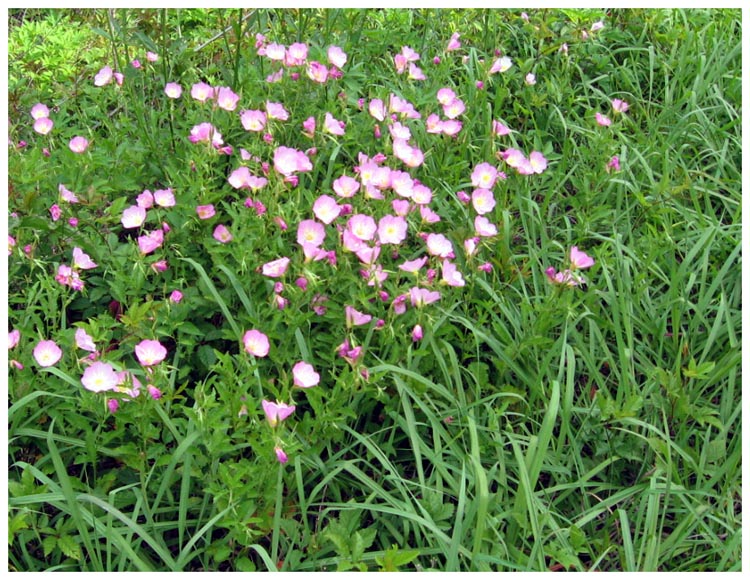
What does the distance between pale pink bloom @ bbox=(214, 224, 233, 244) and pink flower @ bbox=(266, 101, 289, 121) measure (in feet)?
1.52

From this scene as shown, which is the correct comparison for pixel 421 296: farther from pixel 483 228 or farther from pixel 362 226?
pixel 483 228

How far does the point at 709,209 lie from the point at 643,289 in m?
0.66

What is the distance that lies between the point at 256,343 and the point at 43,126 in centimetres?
117

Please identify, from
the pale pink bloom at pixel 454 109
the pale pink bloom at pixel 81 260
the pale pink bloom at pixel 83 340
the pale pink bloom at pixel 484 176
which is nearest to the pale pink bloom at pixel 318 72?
the pale pink bloom at pixel 454 109

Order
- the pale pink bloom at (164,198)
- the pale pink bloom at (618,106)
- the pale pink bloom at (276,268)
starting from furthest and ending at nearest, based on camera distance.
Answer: the pale pink bloom at (618,106) → the pale pink bloom at (164,198) → the pale pink bloom at (276,268)

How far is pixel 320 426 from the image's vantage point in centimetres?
175

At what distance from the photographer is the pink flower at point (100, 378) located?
1631 mm

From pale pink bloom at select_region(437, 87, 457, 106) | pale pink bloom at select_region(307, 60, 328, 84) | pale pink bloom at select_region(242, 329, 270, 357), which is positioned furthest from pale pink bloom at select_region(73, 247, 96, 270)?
pale pink bloom at select_region(437, 87, 457, 106)

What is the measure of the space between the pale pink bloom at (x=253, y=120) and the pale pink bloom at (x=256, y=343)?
32.8 inches

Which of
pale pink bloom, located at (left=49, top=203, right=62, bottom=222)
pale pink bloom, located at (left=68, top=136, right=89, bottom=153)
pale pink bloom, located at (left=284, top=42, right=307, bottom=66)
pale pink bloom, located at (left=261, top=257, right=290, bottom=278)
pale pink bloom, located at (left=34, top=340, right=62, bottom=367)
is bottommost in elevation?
pale pink bloom, located at (left=34, top=340, right=62, bottom=367)

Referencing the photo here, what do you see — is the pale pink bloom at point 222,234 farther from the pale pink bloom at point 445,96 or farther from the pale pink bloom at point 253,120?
the pale pink bloom at point 445,96

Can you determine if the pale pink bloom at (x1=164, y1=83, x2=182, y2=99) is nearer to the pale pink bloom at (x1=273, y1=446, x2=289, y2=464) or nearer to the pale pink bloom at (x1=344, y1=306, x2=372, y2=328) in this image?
the pale pink bloom at (x1=344, y1=306, x2=372, y2=328)

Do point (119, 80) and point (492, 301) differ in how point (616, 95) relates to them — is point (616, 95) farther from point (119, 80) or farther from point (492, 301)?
point (119, 80)

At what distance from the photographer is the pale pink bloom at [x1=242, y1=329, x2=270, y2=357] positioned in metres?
1.75
